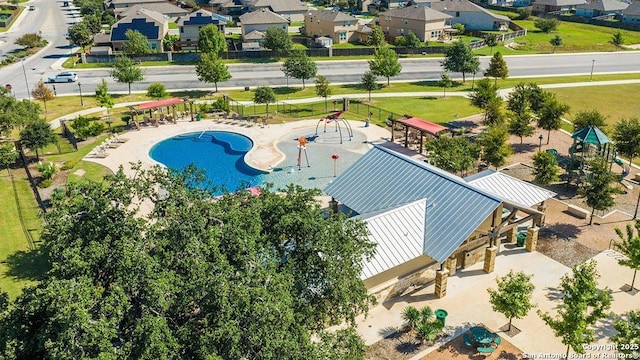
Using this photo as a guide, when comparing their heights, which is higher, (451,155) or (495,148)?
(451,155)

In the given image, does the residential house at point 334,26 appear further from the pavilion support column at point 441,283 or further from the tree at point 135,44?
the pavilion support column at point 441,283

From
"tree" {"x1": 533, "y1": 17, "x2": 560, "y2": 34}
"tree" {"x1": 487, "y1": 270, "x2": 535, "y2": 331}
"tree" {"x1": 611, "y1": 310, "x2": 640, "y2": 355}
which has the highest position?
"tree" {"x1": 533, "y1": 17, "x2": 560, "y2": 34}

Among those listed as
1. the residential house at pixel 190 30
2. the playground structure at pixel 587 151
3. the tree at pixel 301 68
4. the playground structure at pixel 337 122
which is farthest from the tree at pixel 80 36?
the playground structure at pixel 587 151

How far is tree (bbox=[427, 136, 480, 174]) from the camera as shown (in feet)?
134

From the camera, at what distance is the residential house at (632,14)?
430 feet

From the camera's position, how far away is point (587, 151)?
44125 millimetres

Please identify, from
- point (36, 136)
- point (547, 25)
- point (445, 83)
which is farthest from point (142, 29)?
point (547, 25)

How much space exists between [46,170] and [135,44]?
2031 inches

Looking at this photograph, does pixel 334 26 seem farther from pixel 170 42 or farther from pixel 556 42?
pixel 556 42

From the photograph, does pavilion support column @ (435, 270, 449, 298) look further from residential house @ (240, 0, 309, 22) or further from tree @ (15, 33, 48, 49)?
residential house @ (240, 0, 309, 22)

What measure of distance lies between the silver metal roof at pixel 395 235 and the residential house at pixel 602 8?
13897 centimetres

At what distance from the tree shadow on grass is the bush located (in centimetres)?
1295

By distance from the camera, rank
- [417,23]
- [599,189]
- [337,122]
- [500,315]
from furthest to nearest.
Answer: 1. [417,23]
2. [337,122]
3. [599,189]
4. [500,315]

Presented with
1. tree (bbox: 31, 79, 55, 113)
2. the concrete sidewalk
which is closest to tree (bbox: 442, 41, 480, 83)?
the concrete sidewalk
